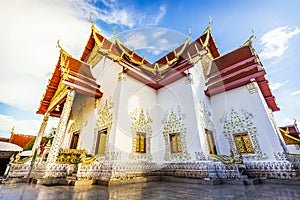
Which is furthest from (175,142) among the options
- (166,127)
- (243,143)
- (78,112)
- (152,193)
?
(78,112)

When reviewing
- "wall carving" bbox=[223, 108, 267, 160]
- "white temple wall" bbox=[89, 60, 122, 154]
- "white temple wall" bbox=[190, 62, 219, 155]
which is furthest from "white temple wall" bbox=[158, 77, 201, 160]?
"white temple wall" bbox=[89, 60, 122, 154]

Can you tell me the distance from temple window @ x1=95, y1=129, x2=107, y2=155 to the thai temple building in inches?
1.4

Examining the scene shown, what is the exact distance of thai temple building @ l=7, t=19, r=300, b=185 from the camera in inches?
152

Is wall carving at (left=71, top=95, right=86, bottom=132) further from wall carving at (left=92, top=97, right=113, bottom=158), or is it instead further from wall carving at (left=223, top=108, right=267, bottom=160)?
wall carving at (left=223, top=108, right=267, bottom=160)

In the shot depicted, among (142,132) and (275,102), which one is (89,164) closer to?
(142,132)

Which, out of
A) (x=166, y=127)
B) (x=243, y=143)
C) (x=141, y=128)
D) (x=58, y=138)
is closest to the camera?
(x=58, y=138)

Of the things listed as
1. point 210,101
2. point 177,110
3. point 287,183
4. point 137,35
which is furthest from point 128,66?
point 287,183

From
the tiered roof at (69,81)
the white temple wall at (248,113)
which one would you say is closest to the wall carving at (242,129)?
the white temple wall at (248,113)

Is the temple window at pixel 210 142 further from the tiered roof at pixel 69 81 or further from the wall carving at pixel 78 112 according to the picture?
the wall carving at pixel 78 112

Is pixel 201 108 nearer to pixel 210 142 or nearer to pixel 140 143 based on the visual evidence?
pixel 210 142

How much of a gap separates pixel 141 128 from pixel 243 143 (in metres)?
3.53

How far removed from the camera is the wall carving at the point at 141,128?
448 cm

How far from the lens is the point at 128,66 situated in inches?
207

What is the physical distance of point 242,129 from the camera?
15.5 feet
